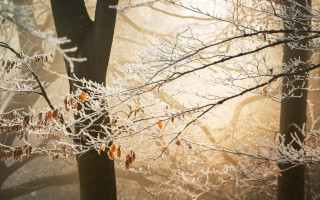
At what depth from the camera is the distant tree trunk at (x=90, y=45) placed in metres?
3.03

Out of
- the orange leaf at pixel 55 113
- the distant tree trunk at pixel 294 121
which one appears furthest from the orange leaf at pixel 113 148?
the distant tree trunk at pixel 294 121

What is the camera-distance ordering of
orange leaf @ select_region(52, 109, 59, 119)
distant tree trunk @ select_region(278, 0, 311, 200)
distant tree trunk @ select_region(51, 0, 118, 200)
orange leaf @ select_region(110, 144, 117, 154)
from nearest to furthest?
orange leaf @ select_region(110, 144, 117, 154), orange leaf @ select_region(52, 109, 59, 119), distant tree trunk @ select_region(51, 0, 118, 200), distant tree trunk @ select_region(278, 0, 311, 200)

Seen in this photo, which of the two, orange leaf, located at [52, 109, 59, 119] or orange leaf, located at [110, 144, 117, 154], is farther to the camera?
orange leaf, located at [52, 109, 59, 119]

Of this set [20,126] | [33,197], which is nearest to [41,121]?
[20,126]

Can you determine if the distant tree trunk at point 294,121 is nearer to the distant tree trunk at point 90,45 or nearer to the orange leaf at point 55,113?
the distant tree trunk at point 90,45

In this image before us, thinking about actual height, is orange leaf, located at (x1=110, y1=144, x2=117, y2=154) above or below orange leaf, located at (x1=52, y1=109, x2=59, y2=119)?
below

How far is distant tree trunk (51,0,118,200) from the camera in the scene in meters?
3.03

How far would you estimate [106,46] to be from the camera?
3.08 m

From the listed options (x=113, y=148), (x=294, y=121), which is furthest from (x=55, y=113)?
(x=294, y=121)

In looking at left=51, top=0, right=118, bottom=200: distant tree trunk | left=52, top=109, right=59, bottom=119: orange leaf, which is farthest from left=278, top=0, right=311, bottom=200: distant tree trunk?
left=52, top=109, right=59, bottom=119: orange leaf

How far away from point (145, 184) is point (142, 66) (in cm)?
847

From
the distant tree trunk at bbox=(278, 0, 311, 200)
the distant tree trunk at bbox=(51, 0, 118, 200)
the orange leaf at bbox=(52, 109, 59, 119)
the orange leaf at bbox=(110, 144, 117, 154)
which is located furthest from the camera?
the distant tree trunk at bbox=(278, 0, 311, 200)

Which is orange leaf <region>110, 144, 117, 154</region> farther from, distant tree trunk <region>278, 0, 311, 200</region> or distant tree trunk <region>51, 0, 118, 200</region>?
distant tree trunk <region>278, 0, 311, 200</region>

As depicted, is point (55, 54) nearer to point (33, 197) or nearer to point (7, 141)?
point (7, 141)
